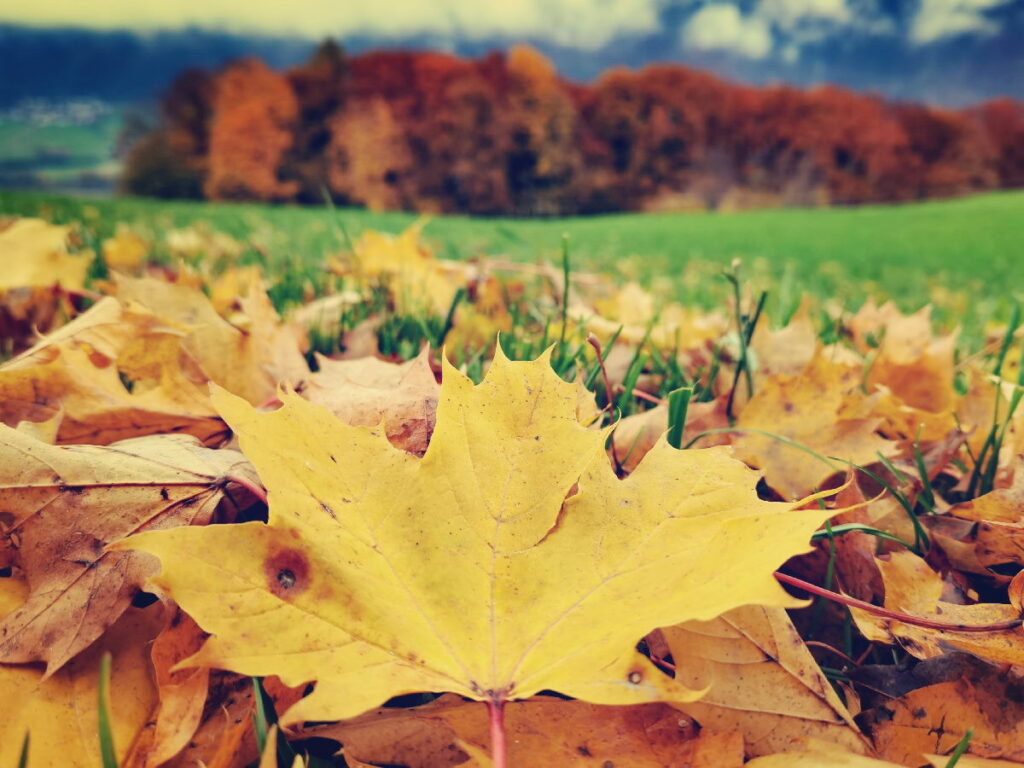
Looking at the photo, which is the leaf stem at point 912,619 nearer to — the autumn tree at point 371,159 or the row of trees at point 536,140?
the autumn tree at point 371,159

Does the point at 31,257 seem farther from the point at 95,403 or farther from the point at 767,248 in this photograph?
the point at 767,248

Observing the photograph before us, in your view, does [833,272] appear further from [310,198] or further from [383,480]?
[310,198]

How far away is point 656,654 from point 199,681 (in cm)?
34

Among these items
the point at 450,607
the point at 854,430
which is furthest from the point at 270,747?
the point at 854,430

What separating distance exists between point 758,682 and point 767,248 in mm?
11920

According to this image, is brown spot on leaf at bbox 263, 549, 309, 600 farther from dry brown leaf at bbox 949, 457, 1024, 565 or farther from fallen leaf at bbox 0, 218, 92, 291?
fallen leaf at bbox 0, 218, 92, 291

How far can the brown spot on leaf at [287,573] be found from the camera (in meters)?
0.43

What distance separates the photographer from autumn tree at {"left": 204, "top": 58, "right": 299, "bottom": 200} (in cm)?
2886

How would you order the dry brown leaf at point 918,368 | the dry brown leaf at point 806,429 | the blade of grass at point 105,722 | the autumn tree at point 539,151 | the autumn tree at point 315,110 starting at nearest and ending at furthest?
the blade of grass at point 105,722
the dry brown leaf at point 806,429
the dry brown leaf at point 918,368
the autumn tree at point 315,110
the autumn tree at point 539,151

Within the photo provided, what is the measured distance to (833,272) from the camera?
7438mm

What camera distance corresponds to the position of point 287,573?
1.43 ft

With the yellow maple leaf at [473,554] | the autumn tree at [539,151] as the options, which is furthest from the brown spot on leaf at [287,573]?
the autumn tree at [539,151]

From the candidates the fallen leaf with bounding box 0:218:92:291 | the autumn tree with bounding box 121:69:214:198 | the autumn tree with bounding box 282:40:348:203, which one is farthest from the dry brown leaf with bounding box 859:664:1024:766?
the autumn tree with bounding box 121:69:214:198

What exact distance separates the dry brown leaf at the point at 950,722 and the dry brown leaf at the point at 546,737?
5.2 inches
